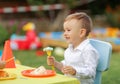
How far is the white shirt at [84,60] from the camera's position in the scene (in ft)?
12.1

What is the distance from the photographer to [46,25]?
1353cm

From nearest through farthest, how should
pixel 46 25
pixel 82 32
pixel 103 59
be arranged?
pixel 82 32, pixel 103 59, pixel 46 25

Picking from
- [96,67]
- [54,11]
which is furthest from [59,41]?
[96,67]

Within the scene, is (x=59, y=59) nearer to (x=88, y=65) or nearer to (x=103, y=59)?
(x=103, y=59)

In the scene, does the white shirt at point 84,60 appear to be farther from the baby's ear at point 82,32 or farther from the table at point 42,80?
the table at point 42,80

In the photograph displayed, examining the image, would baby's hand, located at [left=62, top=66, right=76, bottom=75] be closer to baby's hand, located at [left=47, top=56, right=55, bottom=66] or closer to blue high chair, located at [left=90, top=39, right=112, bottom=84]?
baby's hand, located at [left=47, top=56, right=55, bottom=66]

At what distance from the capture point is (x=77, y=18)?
3795mm

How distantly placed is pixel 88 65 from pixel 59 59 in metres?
5.18

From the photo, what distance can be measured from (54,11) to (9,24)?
263 cm

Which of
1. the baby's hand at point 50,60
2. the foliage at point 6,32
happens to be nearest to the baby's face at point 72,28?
the baby's hand at point 50,60

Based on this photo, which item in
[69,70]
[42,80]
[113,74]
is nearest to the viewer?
[42,80]

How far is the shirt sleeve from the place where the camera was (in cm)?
366

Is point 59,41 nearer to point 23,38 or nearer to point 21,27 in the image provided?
point 23,38

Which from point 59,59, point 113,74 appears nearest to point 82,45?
point 113,74
